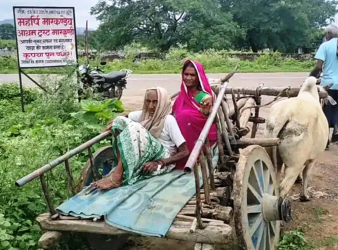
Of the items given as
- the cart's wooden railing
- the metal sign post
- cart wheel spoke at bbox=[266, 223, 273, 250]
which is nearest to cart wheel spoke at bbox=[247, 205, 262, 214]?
cart wheel spoke at bbox=[266, 223, 273, 250]

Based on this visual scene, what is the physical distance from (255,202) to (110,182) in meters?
1.11

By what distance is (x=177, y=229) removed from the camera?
2.82 meters

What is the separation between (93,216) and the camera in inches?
118

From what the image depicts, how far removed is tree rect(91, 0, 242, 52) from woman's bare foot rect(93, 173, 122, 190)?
25789 mm

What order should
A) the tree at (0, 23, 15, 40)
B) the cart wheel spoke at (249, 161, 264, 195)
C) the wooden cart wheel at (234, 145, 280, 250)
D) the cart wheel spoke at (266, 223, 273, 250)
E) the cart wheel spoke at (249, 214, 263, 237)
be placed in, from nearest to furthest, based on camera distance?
the wooden cart wheel at (234, 145, 280, 250)
the cart wheel spoke at (249, 214, 263, 237)
the cart wheel spoke at (249, 161, 264, 195)
the cart wheel spoke at (266, 223, 273, 250)
the tree at (0, 23, 15, 40)

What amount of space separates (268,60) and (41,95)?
17397mm

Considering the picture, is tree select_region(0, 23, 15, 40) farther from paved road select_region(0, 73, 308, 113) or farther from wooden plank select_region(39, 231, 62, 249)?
wooden plank select_region(39, 231, 62, 249)

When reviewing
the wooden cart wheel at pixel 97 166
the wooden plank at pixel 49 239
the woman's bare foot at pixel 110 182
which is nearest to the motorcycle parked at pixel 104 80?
the wooden cart wheel at pixel 97 166

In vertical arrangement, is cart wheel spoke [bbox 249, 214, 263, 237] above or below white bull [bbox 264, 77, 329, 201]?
below

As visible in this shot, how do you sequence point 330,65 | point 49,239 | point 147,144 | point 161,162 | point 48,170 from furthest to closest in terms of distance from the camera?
point 330,65 → point 161,162 → point 147,144 → point 48,170 → point 49,239

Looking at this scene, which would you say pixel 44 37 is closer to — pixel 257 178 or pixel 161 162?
pixel 161 162

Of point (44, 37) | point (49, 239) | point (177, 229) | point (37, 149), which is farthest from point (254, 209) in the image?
point (44, 37)

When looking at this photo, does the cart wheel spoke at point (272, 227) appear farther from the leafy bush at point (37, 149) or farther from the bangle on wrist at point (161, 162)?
the leafy bush at point (37, 149)

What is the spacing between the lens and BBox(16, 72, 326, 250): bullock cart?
110 inches
